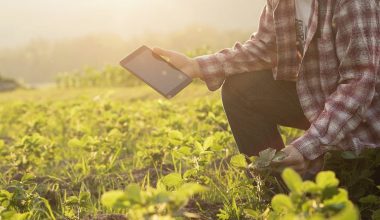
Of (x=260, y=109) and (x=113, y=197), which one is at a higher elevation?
(x=113, y=197)

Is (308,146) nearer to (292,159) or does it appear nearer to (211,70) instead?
(292,159)

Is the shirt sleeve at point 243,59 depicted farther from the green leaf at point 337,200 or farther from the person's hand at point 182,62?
the green leaf at point 337,200

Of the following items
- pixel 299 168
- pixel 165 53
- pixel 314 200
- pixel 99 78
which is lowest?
pixel 99 78

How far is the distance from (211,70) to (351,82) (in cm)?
91

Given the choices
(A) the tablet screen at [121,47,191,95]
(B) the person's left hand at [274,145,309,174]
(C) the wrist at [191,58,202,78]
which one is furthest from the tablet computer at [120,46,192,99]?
(B) the person's left hand at [274,145,309,174]

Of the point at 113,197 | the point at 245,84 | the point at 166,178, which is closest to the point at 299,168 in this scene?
the point at 166,178

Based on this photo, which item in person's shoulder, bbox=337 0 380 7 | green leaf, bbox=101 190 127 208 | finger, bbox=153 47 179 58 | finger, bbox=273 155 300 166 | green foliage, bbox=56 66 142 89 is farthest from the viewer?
green foliage, bbox=56 66 142 89

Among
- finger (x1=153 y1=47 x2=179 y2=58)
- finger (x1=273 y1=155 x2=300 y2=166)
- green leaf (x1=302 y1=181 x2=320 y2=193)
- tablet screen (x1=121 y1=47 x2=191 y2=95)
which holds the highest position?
finger (x1=153 y1=47 x2=179 y2=58)

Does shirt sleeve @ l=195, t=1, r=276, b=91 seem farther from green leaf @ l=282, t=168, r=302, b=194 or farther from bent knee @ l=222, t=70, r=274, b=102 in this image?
green leaf @ l=282, t=168, r=302, b=194

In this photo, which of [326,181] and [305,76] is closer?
[326,181]

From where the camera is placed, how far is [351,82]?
7.05 feet

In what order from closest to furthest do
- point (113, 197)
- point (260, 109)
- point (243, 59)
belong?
point (113, 197) < point (260, 109) < point (243, 59)

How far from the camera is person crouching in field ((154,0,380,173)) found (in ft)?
6.98

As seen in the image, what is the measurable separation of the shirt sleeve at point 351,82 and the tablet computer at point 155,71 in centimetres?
82
